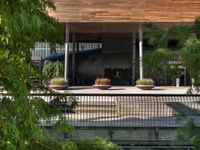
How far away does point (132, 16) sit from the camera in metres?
42.3

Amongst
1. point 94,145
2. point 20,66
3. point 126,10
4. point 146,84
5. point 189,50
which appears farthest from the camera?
point 126,10

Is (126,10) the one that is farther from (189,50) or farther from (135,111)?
(189,50)

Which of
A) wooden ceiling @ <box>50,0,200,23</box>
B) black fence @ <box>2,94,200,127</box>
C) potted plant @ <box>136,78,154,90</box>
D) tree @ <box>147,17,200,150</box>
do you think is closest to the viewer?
tree @ <box>147,17,200,150</box>

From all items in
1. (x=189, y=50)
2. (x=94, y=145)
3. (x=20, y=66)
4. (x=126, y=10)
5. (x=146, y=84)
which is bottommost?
(x=146, y=84)

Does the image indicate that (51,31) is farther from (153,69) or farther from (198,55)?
(153,69)

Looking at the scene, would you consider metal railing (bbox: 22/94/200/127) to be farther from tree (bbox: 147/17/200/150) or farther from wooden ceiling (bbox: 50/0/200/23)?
wooden ceiling (bbox: 50/0/200/23)

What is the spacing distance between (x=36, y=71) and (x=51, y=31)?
45cm

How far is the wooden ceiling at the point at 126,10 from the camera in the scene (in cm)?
4194

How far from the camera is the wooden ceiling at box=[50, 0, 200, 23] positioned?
4194 cm

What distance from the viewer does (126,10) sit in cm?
4256

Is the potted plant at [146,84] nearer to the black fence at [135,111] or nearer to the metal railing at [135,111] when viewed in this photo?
the black fence at [135,111]

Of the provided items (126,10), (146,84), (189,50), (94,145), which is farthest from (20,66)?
(126,10)

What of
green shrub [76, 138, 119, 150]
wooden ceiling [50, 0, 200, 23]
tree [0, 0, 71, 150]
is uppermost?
wooden ceiling [50, 0, 200, 23]

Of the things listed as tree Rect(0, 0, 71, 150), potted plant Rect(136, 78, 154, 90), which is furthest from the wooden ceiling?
tree Rect(0, 0, 71, 150)
